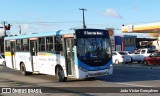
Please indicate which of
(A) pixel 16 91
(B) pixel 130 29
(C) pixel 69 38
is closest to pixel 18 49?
(C) pixel 69 38

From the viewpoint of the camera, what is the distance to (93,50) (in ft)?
59.6

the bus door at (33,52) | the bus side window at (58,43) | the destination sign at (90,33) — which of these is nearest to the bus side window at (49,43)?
the bus side window at (58,43)

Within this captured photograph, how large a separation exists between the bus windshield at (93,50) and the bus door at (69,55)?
19.0 inches

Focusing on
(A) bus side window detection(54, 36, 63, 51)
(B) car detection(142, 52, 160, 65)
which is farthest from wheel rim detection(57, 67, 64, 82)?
(B) car detection(142, 52, 160, 65)

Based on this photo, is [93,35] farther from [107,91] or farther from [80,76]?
[107,91]

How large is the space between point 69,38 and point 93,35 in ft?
4.08

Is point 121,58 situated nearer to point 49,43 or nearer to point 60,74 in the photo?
point 49,43

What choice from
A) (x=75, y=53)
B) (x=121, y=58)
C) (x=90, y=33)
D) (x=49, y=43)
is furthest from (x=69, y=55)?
(x=121, y=58)

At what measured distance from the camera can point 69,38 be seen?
1836cm

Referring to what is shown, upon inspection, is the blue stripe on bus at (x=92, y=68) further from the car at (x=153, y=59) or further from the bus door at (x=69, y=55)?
the car at (x=153, y=59)

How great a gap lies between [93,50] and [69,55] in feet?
4.14

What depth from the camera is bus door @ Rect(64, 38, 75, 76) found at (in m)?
18.1

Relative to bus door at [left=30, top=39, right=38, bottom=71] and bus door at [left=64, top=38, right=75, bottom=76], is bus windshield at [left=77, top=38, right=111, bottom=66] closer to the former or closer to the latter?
bus door at [left=64, top=38, right=75, bottom=76]

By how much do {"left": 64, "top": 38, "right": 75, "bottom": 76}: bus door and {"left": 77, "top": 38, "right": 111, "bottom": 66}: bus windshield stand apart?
19.0 inches
